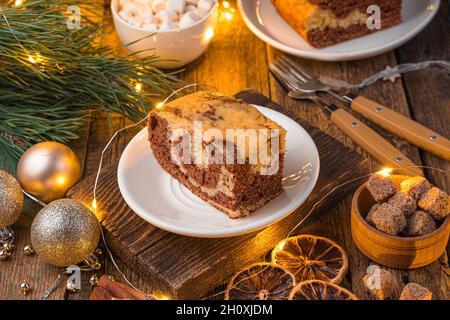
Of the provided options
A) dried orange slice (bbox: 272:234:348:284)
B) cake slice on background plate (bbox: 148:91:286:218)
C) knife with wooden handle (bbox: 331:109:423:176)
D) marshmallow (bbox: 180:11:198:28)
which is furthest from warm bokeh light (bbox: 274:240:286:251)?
marshmallow (bbox: 180:11:198:28)

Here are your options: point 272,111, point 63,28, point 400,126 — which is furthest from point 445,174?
point 63,28

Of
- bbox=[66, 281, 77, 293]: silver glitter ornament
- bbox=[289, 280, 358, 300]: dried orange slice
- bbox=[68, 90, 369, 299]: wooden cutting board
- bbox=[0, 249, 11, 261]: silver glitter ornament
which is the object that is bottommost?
bbox=[0, 249, 11, 261]: silver glitter ornament

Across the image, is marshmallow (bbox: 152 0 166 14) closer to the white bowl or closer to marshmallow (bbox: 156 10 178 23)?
marshmallow (bbox: 156 10 178 23)

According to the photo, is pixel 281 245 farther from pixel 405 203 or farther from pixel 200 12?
pixel 200 12

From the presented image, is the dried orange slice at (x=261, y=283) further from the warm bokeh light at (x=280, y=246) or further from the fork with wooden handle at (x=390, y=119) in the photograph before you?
the fork with wooden handle at (x=390, y=119)

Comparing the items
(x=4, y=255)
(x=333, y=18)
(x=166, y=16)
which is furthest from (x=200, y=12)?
(x=4, y=255)

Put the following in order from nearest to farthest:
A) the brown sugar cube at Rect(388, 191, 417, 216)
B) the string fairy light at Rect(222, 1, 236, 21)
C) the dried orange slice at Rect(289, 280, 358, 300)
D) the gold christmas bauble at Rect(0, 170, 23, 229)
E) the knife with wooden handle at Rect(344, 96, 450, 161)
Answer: the dried orange slice at Rect(289, 280, 358, 300) → the brown sugar cube at Rect(388, 191, 417, 216) → the gold christmas bauble at Rect(0, 170, 23, 229) → the knife with wooden handle at Rect(344, 96, 450, 161) → the string fairy light at Rect(222, 1, 236, 21)
